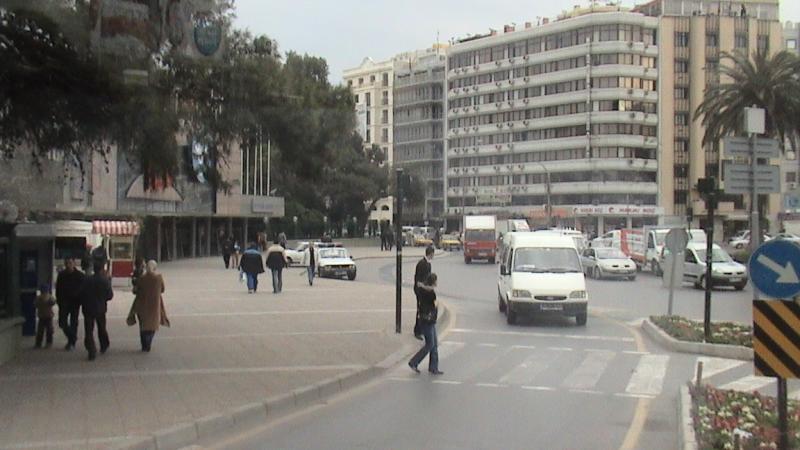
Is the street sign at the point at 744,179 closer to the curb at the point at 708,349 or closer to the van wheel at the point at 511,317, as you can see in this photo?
the curb at the point at 708,349

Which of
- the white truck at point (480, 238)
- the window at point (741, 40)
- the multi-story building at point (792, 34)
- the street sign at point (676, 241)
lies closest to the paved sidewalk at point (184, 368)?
the street sign at point (676, 241)

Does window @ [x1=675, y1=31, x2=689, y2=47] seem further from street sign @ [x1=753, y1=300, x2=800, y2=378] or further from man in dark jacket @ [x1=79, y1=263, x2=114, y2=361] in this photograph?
street sign @ [x1=753, y1=300, x2=800, y2=378]

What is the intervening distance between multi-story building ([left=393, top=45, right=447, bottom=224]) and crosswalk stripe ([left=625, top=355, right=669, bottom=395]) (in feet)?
338

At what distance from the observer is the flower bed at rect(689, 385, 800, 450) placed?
8.42 meters

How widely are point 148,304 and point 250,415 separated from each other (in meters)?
5.09

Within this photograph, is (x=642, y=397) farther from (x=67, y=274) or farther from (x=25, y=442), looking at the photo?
(x=67, y=274)

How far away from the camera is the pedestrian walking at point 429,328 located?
13875 millimetres

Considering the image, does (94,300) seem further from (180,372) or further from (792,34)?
(792,34)

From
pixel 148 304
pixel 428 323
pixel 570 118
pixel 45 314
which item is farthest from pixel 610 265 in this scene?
pixel 570 118

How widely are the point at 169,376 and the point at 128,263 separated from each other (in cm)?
2119

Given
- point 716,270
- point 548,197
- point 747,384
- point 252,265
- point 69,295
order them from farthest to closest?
point 548,197
point 716,270
point 252,265
point 69,295
point 747,384

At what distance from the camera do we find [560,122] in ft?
321

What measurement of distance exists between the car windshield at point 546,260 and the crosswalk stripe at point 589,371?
5017 millimetres

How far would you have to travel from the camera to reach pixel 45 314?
51.0 ft
